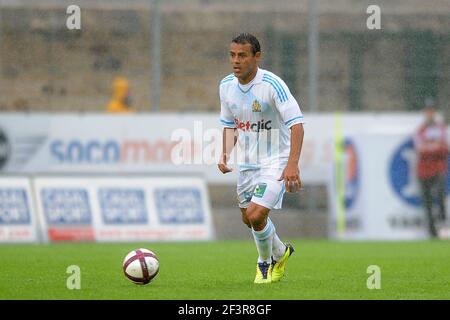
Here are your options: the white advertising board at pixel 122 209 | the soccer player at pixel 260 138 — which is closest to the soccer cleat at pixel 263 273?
the soccer player at pixel 260 138

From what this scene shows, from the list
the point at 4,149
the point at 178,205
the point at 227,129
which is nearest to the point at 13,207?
the point at 4,149

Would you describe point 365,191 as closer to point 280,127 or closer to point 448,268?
point 448,268

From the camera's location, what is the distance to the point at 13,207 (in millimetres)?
19859

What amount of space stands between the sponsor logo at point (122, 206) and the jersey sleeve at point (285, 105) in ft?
29.6

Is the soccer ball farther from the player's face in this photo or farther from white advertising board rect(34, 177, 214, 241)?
white advertising board rect(34, 177, 214, 241)

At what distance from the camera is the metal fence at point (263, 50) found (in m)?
21.5

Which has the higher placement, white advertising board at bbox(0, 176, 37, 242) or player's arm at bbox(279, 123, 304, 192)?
player's arm at bbox(279, 123, 304, 192)

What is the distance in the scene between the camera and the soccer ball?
11.3m

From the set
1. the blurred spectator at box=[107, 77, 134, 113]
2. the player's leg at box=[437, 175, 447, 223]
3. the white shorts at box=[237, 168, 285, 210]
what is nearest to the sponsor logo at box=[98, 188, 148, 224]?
the blurred spectator at box=[107, 77, 134, 113]

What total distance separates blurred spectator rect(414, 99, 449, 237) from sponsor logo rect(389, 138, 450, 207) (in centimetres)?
10

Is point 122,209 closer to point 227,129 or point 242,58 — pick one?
point 227,129

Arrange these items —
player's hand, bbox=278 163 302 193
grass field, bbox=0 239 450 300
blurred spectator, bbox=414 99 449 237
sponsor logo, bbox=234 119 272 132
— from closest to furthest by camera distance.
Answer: grass field, bbox=0 239 450 300 → player's hand, bbox=278 163 302 193 → sponsor logo, bbox=234 119 272 132 → blurred spectator, bbox=414 99 449 237

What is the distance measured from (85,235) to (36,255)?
3.88 metres
